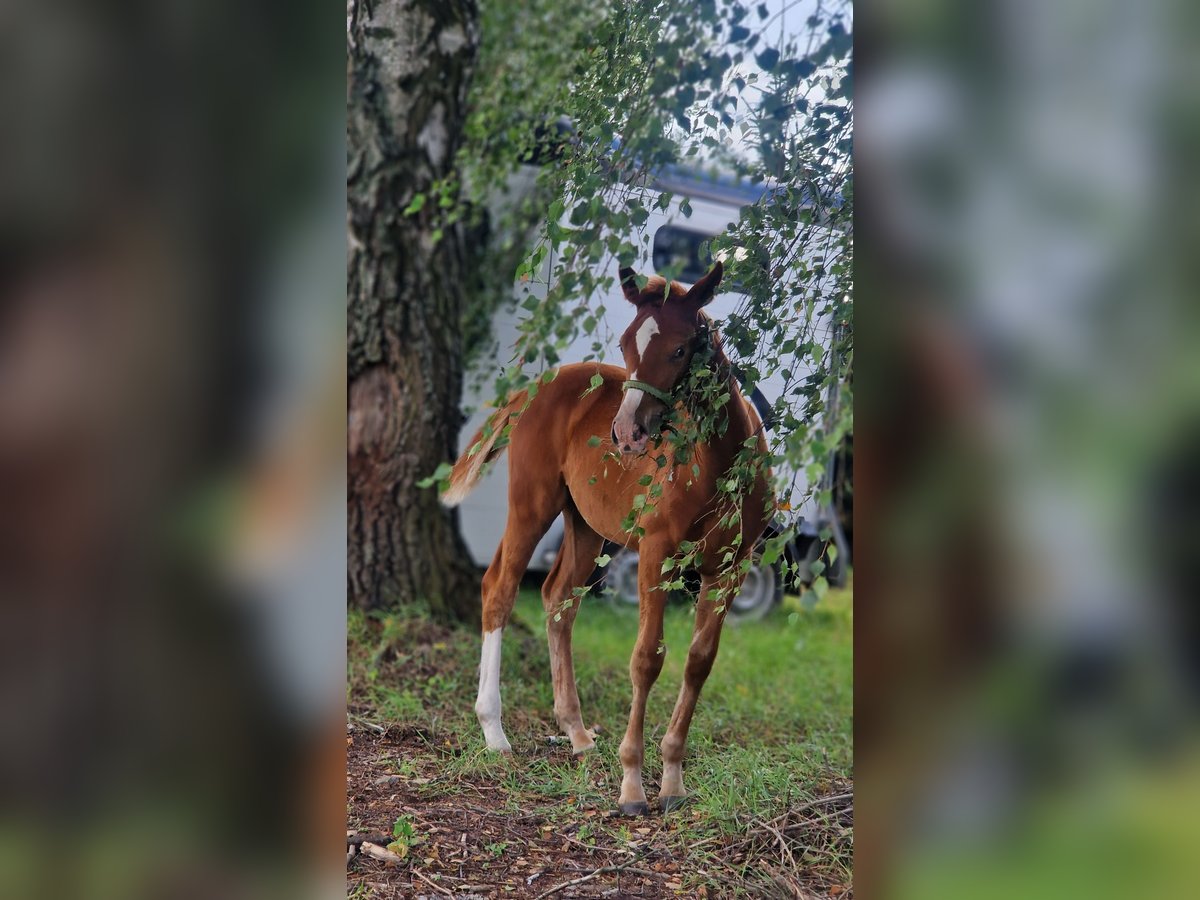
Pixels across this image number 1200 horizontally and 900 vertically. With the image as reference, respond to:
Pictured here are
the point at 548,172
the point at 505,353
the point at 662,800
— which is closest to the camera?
the point at 662,800

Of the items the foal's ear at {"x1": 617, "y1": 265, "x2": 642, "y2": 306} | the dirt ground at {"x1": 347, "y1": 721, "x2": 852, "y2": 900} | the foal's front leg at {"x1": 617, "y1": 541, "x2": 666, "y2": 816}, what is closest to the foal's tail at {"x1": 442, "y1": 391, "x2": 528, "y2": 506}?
the foal's ear at {"x1": 617, "y1": 265, "x2": 642, "y2": 306}

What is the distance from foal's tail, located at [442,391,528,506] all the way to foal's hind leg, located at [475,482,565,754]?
155mm

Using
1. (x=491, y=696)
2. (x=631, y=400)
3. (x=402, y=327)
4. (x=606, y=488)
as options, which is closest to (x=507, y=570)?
(x=491, y=696)

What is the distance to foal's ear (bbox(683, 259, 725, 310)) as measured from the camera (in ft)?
8.40

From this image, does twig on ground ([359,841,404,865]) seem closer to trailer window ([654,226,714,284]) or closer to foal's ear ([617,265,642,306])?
foal's ear ([617,265,642,306])

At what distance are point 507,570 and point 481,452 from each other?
1.45ft

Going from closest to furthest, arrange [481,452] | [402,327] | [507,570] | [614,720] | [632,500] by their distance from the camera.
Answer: [632,500] → [614,720] → [507,570] → [481,452] → [402,327]
